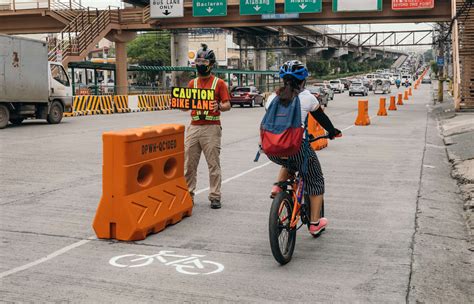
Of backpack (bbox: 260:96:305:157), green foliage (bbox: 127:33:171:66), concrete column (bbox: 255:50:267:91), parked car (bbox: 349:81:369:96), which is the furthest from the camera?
green foliage (bbox: 127:33:171:66)

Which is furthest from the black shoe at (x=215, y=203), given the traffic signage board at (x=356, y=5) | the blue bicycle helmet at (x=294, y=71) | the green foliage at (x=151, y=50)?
the green foliage at (x=151, y=50)

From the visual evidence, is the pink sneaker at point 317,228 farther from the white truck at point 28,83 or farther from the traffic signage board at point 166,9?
the traffic signage board at point 166,9

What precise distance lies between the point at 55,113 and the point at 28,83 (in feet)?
7.79

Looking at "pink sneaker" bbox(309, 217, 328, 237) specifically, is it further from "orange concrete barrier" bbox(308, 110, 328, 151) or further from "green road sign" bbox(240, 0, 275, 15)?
"green road sign" bbox(240, 0, 275, 15)

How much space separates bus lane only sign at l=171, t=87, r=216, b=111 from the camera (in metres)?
7.59

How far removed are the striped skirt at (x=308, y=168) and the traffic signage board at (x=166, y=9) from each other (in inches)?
1338

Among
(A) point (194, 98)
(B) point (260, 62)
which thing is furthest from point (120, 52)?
(A) point (194, 98)

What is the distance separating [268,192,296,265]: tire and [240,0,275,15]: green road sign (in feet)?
112

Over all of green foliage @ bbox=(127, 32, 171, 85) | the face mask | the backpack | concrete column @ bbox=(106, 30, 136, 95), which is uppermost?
green foliage @ bbox=(127, 32, 171, 85)

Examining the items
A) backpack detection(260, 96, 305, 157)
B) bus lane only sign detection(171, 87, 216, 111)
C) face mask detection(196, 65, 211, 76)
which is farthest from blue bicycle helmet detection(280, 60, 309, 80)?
face mask detection(196, 65, 211, 76)

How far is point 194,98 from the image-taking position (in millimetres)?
7617

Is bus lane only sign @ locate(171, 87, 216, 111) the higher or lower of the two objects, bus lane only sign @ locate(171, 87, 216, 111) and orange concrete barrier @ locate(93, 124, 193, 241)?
the higher

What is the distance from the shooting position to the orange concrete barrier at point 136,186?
6.30 metres

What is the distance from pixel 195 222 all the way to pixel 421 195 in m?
3.91
